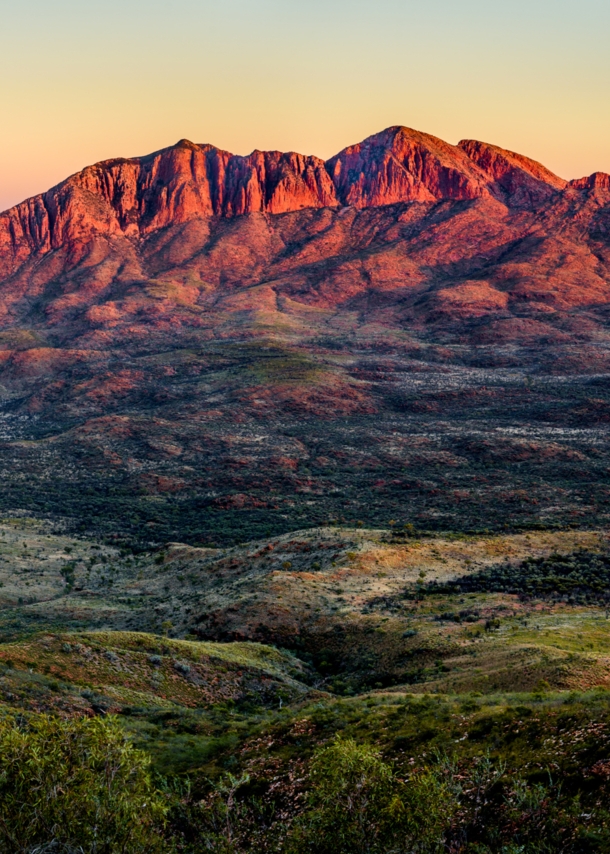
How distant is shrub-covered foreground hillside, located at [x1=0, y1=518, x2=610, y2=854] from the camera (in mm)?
17516

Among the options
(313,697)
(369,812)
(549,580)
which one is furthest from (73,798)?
(549,580)

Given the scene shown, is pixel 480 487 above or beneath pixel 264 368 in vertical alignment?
beneath

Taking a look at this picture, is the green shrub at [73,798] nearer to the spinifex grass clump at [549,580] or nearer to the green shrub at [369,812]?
the green shrub at [369,812]

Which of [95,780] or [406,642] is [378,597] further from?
[95,780]

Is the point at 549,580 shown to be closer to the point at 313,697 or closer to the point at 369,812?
the point at 313,697

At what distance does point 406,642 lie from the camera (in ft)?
145

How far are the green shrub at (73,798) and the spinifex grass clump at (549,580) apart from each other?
42928mm

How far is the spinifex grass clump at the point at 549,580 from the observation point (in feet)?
186

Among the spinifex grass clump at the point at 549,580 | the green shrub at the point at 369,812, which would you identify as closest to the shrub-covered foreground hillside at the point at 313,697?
the green shrub at the point at 369,812

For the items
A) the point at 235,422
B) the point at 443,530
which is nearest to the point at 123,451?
the point at 235,422

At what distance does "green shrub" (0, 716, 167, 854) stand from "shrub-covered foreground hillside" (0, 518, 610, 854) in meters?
0.05

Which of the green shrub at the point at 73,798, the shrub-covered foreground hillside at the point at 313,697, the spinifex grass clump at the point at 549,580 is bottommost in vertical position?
the spinifex grass clump at the point at 549,580

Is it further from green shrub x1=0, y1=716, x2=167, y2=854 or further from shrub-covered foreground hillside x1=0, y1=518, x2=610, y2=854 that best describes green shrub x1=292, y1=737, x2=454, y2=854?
green shrub x1=0, y1=716, x2=167, y2=854

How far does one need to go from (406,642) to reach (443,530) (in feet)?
147
